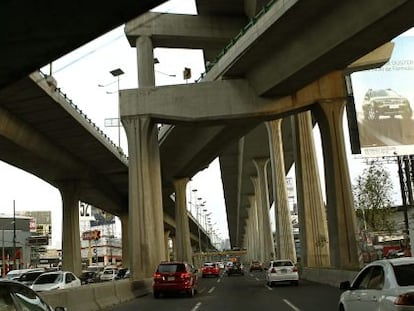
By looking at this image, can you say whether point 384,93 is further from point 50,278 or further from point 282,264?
point 50,278

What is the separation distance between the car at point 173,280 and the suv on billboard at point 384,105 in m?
21.7

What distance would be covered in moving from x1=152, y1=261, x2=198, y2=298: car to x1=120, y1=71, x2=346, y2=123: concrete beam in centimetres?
1114

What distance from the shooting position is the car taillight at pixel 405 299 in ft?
26.4

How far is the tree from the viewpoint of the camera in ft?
168

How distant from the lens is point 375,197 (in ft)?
168

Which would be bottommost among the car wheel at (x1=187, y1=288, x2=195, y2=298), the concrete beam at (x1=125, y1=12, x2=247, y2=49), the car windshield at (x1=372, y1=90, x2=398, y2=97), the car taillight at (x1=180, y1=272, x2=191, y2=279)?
the car wheel at (x1=187, y1=288, x2=195, y2=298)

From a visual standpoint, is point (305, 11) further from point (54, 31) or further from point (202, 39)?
point (202, 39)

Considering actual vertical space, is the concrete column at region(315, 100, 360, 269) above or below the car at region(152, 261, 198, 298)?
above

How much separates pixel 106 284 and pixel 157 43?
2701 cm

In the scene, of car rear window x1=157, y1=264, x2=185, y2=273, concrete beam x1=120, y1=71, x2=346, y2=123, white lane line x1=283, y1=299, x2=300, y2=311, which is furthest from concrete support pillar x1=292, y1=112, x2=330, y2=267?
white lane line x1=283, y1=299, x2=300, y2=311

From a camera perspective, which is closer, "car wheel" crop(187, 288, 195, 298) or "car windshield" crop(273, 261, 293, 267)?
"car wheel" crop(187, 288, 195, 298)

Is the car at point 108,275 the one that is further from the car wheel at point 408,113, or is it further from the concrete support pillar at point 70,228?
the car wheel at point 408,113

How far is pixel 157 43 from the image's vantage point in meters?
45.6

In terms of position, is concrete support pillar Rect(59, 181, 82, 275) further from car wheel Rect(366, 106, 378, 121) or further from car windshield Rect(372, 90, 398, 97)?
car windshield Rect(372, 90, 398, 97)
